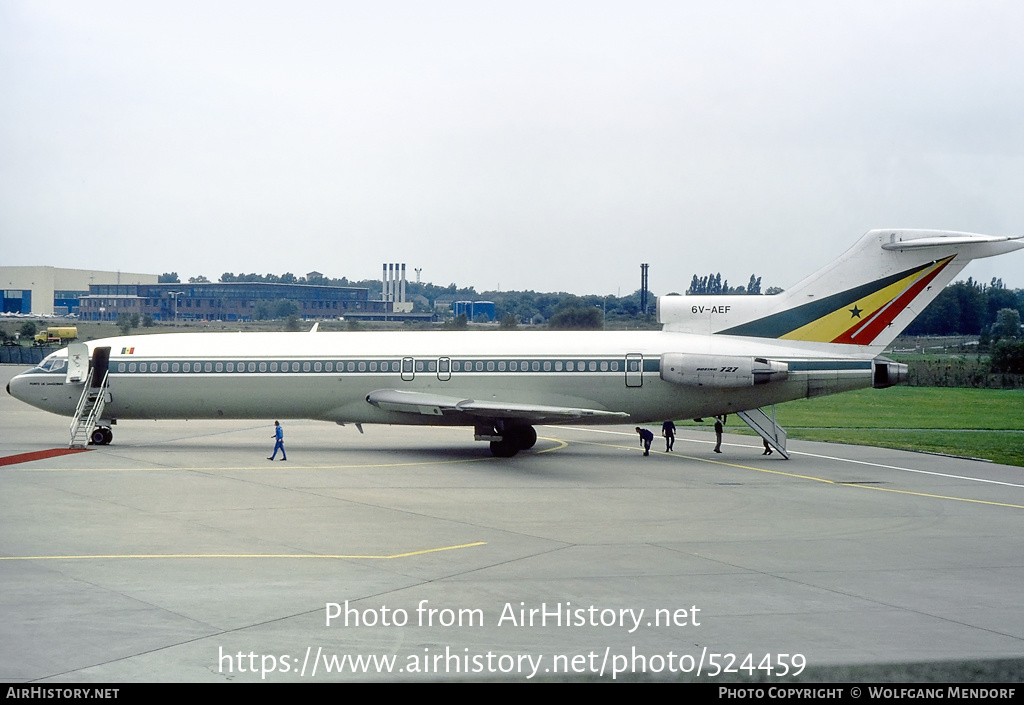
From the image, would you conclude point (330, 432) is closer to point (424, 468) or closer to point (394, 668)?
point (424, 468)

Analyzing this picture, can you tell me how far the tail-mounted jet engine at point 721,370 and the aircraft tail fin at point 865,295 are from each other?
155cm

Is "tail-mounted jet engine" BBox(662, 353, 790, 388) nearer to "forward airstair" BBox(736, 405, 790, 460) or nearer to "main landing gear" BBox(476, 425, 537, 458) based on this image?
"forward airstair" BBox(736, 405, 790, 460)

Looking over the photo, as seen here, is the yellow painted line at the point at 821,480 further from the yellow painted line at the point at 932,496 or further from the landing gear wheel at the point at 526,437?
the landing gear wheel at the point at 526,437

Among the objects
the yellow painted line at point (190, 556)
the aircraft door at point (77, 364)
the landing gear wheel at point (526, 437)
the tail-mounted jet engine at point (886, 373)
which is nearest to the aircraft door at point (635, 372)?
the landing gear wheel at point (526, 437)

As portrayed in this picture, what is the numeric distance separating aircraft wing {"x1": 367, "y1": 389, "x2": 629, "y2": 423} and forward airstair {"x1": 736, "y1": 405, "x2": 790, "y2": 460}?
14.1ft

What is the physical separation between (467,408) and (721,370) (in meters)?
7.87

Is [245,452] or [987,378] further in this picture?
[987,378]

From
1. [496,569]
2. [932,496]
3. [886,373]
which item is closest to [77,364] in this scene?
[496,569]

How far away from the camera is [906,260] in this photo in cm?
2836

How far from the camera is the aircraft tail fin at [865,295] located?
2816 cm

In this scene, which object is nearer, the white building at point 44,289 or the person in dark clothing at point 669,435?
the person in dark clothing at point 669,435

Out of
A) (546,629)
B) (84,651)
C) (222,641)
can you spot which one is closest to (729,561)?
(546,629)

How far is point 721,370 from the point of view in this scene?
28062 millimetres

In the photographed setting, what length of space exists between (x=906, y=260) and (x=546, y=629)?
21.7m
